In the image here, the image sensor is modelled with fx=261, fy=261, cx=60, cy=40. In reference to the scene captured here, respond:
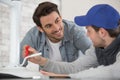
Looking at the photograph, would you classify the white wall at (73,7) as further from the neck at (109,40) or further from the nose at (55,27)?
the neck at (109,40)

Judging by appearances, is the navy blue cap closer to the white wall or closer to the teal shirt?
the teal shirt

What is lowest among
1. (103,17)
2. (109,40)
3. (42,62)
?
(42,62)

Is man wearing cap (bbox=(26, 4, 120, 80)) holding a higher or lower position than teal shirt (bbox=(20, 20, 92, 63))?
higher

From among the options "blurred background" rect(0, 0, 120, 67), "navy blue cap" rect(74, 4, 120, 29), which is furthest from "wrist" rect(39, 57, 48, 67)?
"navy blue cap" rect(74, 4, 120, 29)

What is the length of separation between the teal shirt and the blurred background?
160 mm

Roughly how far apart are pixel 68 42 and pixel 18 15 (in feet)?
2.14

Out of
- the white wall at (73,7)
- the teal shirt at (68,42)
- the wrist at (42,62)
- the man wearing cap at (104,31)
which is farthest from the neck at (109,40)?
the white wall at (73,7)

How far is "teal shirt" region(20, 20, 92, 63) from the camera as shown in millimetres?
1679

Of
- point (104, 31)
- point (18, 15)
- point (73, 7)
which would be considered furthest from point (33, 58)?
point (73, 7)

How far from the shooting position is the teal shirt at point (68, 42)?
1.68 m

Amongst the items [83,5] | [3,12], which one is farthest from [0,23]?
[83,5]

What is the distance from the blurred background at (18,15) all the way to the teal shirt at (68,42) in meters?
0.16

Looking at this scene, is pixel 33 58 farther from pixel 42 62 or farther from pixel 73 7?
pixel 73 7

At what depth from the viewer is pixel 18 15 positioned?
1.11 meters
